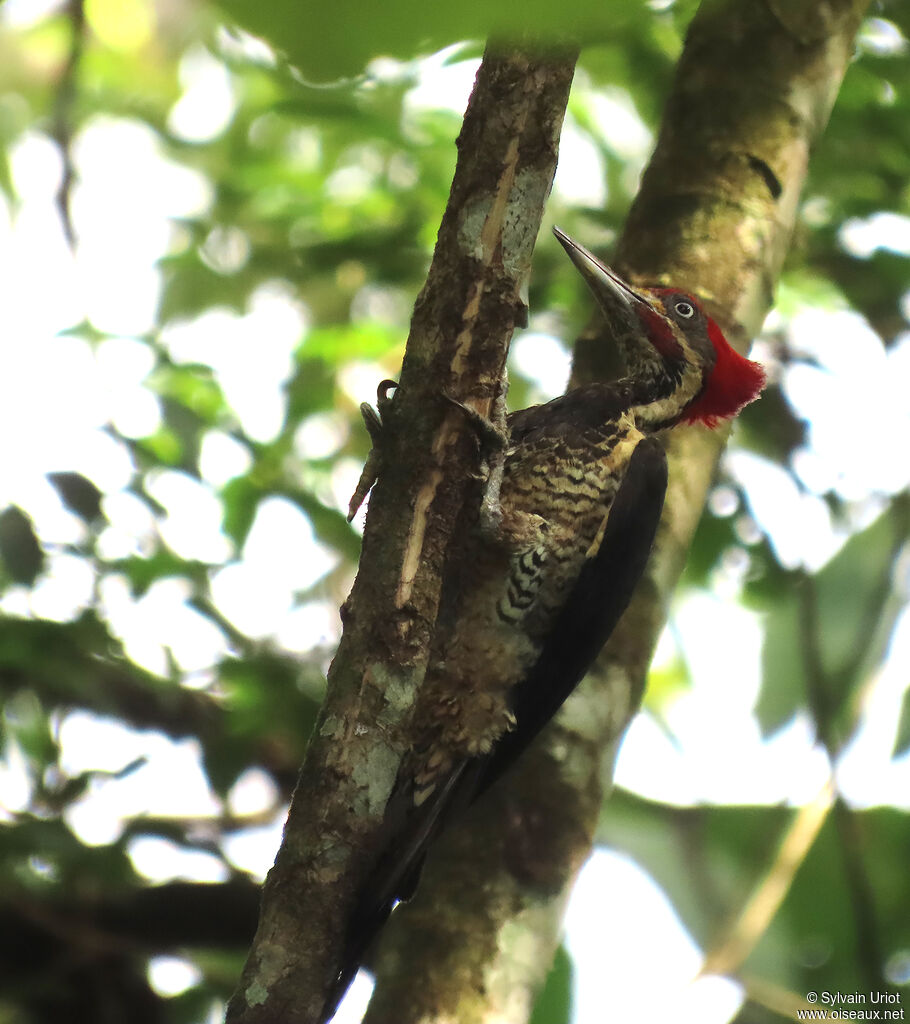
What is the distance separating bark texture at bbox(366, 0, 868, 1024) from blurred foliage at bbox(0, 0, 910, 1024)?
303 millimetres

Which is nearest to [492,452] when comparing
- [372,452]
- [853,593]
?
[372,452]

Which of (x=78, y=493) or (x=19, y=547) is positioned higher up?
(x=78, y=493)

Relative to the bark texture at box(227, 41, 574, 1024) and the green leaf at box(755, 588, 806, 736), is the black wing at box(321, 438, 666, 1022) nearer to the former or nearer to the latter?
the bark texture at box(227, 41, 574, 1024)

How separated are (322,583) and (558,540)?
186 centimetres

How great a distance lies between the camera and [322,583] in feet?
16.0

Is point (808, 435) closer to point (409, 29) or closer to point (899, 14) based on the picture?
point (899, 14)

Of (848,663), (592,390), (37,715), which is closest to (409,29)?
(592,390)

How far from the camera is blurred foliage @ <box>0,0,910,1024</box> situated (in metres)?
3.32

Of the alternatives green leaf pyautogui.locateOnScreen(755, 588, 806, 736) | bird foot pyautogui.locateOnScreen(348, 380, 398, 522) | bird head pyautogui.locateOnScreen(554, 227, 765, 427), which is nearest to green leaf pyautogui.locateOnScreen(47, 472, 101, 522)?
bird foot pyautogui.locateOnScreen(348, 380, 398, 522)

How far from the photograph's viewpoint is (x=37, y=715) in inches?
140

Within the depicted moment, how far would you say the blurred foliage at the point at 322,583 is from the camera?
10.9 feet

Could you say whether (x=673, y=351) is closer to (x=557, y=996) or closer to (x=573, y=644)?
(x=573, y=644)

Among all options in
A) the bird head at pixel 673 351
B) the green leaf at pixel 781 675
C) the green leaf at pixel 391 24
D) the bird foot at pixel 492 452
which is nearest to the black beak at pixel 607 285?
the bird head at pixel 673 351

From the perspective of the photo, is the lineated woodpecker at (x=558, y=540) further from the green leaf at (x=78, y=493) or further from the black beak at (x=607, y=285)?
the green leaf at (x=78, y=493)
